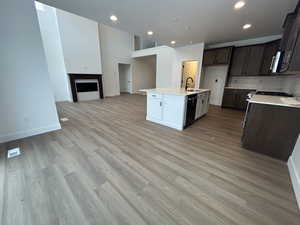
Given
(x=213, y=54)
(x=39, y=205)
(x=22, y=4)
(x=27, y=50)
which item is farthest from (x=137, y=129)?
(x=213, y=54)

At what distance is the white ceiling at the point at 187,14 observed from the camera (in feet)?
8.13

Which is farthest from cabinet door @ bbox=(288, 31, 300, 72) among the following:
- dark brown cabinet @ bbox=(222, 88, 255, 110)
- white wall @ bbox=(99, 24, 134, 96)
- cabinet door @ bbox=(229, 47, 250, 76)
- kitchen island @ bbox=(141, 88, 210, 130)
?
white wall @ bbox=(99, 24, 134, 96)

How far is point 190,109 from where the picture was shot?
3180mm

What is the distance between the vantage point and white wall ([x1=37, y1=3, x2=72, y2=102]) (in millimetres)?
5234

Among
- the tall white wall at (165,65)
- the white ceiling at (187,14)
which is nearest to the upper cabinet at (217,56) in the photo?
the white ceiling at (187,14)

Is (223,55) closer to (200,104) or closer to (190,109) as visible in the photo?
(200,104)

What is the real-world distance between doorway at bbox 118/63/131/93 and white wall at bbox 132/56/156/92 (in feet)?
1.45

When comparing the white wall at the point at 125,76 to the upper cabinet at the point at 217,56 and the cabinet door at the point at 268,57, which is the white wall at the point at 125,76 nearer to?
the upper cabinet at the point at 217,56

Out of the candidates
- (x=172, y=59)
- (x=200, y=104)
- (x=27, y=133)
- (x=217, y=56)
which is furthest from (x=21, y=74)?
(x=217, y=56)

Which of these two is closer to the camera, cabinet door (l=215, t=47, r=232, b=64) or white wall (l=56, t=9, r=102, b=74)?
cabinet door (l=215, t=47, r=232, b=64)

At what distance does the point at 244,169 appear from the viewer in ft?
5.95

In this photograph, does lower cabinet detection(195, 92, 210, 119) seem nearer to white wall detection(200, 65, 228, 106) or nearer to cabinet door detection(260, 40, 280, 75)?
white wall detection(200, 65, 228, 106)

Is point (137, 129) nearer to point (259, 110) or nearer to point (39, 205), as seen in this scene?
point (39, 205)

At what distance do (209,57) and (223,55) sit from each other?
55cm
